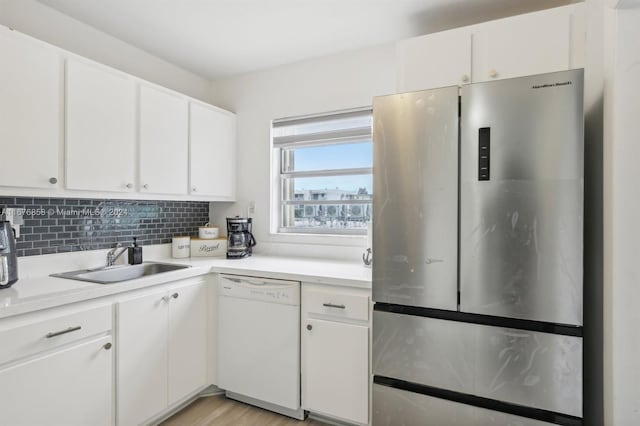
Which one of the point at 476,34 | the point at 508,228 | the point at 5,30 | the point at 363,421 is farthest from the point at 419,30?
the point at 363,421

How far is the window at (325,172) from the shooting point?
9.03 feet

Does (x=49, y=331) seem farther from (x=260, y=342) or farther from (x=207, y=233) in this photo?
(x=207, y=233)

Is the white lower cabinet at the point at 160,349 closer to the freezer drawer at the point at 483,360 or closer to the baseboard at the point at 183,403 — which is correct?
the baseboard at the point at 183,403

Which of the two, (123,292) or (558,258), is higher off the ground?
(558,258)

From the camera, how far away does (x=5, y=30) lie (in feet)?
5.41

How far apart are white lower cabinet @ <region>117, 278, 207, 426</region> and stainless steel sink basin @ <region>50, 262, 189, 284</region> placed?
23cm

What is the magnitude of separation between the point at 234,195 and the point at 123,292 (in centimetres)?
146

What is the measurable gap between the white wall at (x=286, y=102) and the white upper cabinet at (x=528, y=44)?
2.54 feet

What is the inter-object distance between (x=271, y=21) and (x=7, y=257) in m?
1.94

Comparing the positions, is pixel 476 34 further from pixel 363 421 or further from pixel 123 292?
pixel 123 292

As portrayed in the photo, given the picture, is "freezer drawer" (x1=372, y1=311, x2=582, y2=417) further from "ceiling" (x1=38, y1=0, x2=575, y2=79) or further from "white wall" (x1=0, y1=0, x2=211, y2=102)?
"white wall" (x1=0, y1=0, x2=211, y2=102)

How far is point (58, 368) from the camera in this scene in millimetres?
1556

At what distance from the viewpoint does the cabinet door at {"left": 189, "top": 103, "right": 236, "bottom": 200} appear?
8.94 feet

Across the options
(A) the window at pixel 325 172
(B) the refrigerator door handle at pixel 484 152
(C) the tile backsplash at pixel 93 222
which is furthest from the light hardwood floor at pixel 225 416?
(B) the refrigerator door handle at pixel 484 152
